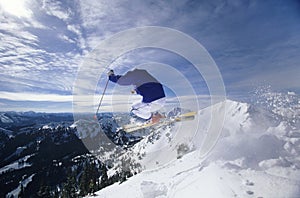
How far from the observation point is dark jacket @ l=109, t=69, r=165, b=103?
12.0m

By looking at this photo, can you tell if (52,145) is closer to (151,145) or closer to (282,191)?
(151,145)

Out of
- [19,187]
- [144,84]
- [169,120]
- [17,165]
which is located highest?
[144,84]

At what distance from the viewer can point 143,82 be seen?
12438mm

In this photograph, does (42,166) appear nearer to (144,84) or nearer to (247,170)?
(144,84)

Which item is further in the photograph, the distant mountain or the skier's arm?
the distant mountain

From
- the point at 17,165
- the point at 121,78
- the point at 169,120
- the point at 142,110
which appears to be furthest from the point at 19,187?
the point at 121,78

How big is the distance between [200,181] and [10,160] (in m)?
198

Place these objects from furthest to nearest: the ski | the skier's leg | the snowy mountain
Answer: the ski, the skier's leg, the snowy mountain

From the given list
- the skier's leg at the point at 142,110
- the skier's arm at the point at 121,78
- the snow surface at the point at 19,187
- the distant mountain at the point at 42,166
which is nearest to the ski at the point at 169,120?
the skier's leg at the point at 142,110

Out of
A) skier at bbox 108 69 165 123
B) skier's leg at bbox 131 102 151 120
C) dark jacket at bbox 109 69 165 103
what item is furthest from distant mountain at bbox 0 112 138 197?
dark jacket at bbox 109 69 165 103

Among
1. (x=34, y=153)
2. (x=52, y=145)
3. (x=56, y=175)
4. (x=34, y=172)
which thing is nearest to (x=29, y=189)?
(x=56, y=175)

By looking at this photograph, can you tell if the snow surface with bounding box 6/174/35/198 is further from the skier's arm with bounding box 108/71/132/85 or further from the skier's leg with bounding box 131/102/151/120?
the skier's arm with bounding box 108/71/132/85

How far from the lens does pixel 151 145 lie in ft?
464

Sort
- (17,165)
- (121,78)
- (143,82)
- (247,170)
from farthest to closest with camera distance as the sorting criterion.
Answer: (17,165) → (143,82) → (121,78) → (247,170)
